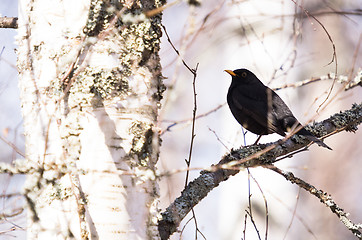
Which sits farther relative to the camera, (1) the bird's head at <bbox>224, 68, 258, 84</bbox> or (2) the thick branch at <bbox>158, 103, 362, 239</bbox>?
(1) the bird's head at <bbox>224, 68, 258, 84</bbox>

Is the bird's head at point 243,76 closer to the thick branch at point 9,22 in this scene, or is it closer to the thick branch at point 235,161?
the thick branch at point 235,161

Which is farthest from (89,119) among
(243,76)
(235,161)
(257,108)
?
(243,76)

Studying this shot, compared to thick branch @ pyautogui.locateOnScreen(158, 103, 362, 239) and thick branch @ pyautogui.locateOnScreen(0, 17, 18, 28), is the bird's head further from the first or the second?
thick branch @ pyautogui.locateOnScreen(0, 17, 18, 28)

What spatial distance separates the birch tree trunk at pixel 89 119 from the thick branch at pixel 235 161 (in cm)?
23

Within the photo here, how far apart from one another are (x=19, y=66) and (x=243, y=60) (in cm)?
340

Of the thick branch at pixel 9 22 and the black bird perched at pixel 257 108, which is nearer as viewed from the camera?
the thick branch at pixel 9 22

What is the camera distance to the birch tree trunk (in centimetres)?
197

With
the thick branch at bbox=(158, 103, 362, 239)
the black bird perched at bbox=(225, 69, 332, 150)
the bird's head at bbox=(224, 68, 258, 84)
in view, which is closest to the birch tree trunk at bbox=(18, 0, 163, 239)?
the thick branch at bbox=(158, 103, 362, 239)

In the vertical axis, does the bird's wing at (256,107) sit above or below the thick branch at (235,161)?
above

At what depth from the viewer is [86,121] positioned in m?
2.03

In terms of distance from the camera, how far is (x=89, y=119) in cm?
203

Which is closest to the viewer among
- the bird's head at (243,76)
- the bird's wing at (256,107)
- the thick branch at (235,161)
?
the thick branch at (235,161)

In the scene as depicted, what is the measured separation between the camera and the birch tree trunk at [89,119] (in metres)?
1.97

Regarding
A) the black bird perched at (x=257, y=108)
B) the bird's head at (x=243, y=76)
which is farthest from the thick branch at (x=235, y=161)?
the bird's head at (x=243, y=76)
